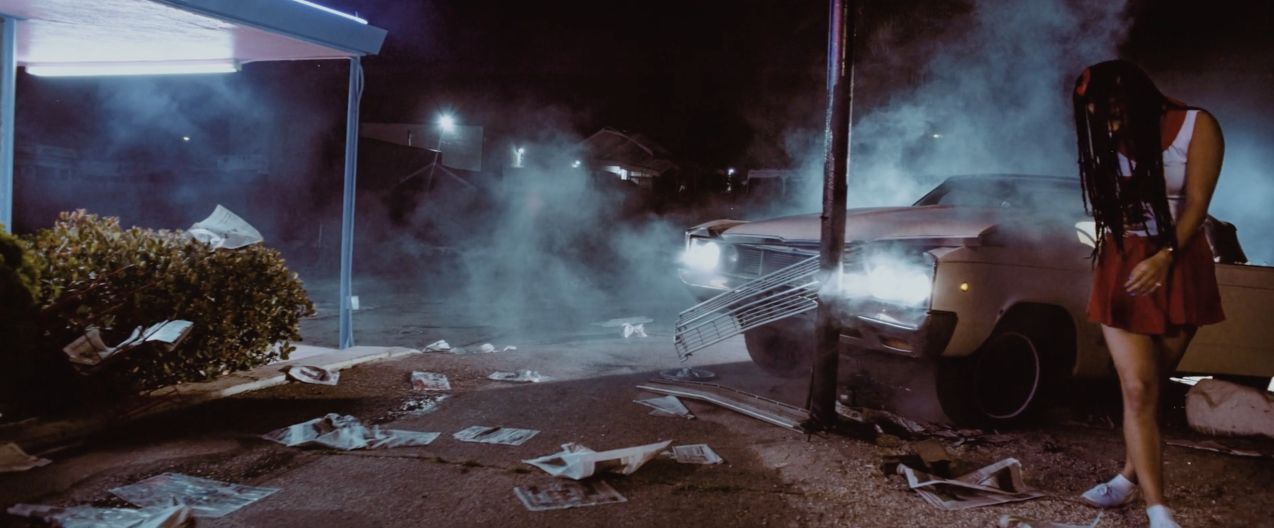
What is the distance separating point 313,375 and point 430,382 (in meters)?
0.87

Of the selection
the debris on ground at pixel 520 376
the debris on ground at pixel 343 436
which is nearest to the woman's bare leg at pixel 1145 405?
the debris on ground at pixel 343 436

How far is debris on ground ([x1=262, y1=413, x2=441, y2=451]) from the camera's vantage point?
144 inches

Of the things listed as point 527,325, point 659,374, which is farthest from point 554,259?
point 659,374

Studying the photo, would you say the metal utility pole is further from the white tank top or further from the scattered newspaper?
the scattered newspaper

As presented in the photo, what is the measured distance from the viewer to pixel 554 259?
18.2 meters

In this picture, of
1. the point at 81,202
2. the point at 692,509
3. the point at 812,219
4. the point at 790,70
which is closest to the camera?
the point at 692,509

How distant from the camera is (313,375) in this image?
514 cm

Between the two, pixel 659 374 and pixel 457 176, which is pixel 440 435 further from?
pixel 457 176

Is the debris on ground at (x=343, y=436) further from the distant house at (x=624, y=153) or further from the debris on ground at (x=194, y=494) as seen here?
the distant house at (x=624, y=153)

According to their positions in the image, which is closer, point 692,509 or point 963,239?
point 692,509

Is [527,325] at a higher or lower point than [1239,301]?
lower

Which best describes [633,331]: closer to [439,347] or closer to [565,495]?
[439,347]

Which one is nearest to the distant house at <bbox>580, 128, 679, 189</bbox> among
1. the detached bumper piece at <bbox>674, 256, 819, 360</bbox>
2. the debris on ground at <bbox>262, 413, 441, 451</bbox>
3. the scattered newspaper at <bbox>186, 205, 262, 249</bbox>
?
the detached bumper piece at <bbox>674, 256, 819, 360</bbox>

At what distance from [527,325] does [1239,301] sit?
6801mm
